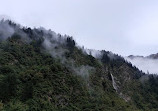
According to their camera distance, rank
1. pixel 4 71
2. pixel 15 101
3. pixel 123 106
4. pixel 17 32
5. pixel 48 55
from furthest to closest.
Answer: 1. pixel 17 32
2. pixel 48 55
3. pixel 123 106
4. pixel 4 71
5. pixel 15 101

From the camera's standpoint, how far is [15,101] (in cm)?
10294

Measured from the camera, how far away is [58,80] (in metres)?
130

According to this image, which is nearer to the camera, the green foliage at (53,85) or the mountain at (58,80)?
the green foliage at (53,85)

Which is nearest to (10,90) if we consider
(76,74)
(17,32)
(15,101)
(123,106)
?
(15,101)

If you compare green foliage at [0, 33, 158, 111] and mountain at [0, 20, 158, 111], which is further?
mountain at [0, 20, 158, 111]

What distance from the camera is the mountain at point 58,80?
10975cm

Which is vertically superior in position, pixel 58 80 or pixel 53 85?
pixel 58 80

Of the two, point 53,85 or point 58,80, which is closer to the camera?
point 53,85

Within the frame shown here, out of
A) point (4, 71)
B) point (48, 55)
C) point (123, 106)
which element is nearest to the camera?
point (4, 71)

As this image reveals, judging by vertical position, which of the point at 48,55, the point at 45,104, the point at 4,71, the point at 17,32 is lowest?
the point at 45,104

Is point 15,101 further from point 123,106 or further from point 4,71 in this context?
point 123,106

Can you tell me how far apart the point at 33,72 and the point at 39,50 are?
118 ft

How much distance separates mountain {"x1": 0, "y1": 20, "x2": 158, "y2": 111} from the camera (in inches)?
4321

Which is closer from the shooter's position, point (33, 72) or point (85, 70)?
point (33, 72)
